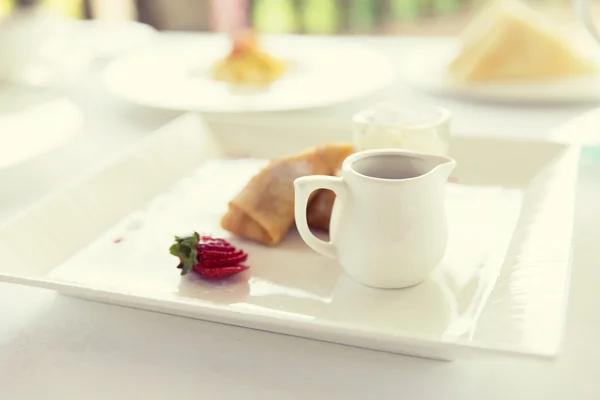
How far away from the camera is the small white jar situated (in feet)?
2.48

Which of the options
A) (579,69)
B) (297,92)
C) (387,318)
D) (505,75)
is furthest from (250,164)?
(579,69)

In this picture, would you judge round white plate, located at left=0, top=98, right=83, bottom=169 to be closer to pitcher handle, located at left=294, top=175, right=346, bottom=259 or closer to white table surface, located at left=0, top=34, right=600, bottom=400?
white table surface, located at left=0, top=34, right=600, bottom=400

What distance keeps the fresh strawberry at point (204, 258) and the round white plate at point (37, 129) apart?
1.45ft

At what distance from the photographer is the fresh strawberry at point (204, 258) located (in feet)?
2.02

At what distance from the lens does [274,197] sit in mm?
740

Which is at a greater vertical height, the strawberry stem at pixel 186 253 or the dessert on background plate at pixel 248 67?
the dessert on background plate at pixel 248 67

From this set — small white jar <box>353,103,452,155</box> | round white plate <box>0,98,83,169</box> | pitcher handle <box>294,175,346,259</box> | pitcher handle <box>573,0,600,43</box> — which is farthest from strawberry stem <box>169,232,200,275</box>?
pitcher handle <box>573,0,600,43</box>

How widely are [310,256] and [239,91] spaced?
609 mm

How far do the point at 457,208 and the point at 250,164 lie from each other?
31 cm

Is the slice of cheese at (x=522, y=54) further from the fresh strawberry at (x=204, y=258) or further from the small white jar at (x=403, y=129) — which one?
the fresh strawberry at (x=204, y=258)

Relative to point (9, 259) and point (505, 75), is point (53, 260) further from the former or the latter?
point (505, 75)

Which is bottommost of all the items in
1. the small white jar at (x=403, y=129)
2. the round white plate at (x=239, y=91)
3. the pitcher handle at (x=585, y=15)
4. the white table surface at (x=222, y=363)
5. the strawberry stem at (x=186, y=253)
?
the white table surface at (x=222, y=363)

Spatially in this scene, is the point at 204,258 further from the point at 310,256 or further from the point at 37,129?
the point at 37,129

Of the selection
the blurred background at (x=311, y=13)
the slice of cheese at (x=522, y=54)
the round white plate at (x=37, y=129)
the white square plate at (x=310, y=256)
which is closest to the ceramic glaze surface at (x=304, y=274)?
the white square plate at (x=310, y=256)
